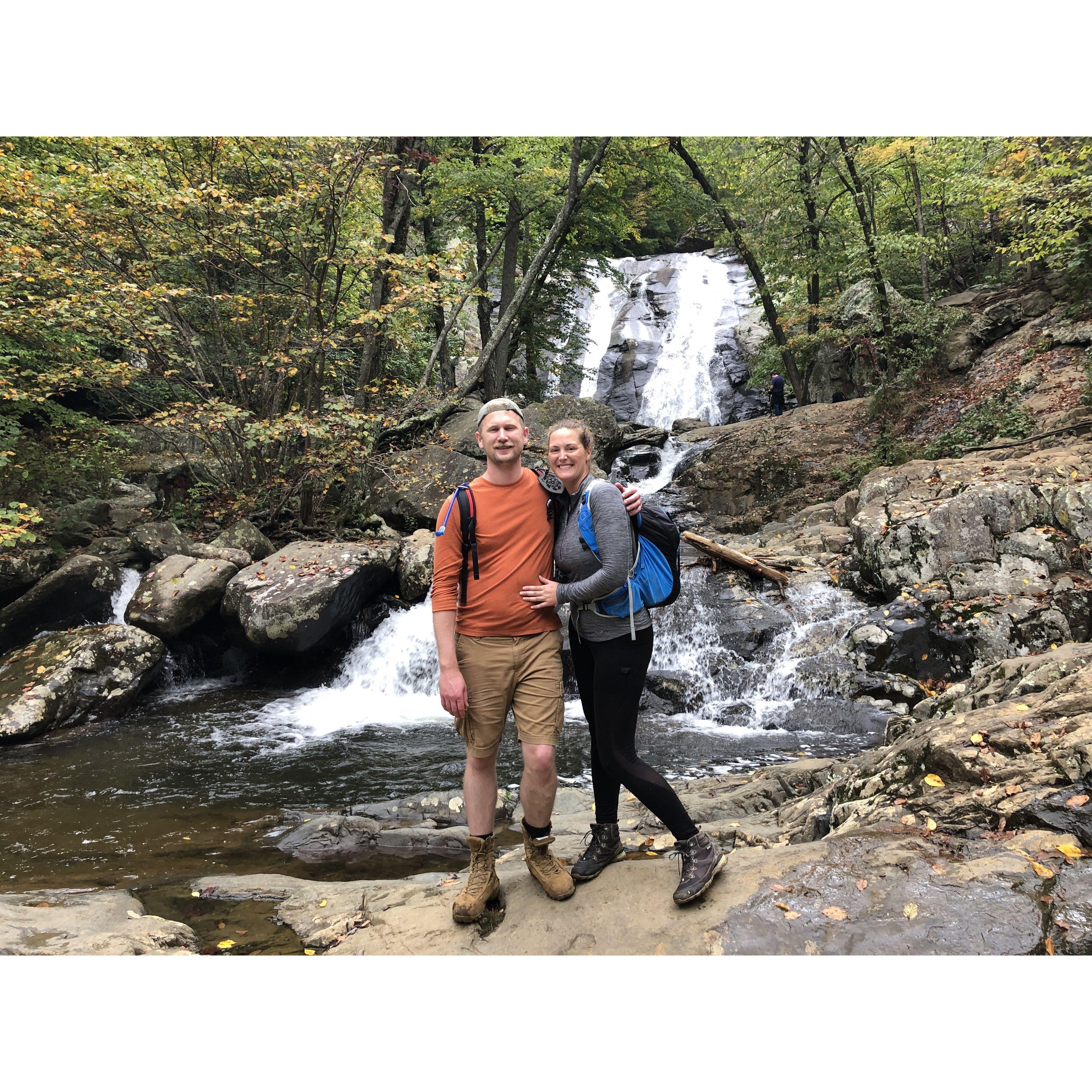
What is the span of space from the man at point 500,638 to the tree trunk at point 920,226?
44.8 feet

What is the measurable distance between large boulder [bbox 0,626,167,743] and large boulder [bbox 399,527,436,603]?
3.18 metres

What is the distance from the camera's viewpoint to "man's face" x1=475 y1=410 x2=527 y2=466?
2770 mm

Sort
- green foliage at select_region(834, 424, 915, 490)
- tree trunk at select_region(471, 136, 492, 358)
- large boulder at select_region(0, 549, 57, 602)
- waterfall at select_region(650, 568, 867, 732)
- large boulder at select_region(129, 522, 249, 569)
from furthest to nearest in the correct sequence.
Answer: tree trunk at select_region(471, 136, 492, 358)
green foliage at select_region(834, 424, 915, 490)
large boulder at select_region(129, 522, 249, 569)
large boulder at select_region(0, 549, 57, 602)
waterfall at select_region(650, 568, 867, 732)

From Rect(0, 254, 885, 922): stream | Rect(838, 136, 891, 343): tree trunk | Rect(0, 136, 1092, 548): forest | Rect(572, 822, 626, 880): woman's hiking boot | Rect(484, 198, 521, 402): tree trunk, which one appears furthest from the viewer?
Rect(484, 198, 521, 402): tree trunk

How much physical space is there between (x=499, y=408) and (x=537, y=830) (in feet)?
5.85

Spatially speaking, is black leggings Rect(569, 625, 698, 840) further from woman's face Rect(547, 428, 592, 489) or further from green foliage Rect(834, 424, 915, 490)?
green foliage Rect(834, 424, 915, 490)

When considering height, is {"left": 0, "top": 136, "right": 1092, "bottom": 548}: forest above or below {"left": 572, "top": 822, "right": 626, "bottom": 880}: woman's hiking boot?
above

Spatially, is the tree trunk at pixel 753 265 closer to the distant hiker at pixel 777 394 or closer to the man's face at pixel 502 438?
the distant hiker at pixel 777 394

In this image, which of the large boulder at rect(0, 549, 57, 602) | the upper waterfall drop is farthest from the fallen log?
the upper waterfall drop

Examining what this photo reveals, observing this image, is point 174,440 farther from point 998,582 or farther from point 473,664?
point 998,582

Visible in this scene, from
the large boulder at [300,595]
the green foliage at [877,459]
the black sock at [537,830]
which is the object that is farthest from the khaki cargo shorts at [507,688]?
the green foliage at [877,459]

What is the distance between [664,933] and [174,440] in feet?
35.0

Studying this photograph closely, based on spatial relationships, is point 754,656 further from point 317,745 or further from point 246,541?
point 246,541

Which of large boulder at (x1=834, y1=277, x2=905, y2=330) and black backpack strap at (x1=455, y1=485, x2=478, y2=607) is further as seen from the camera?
large boulder at (x1=834, y1=277, x2=905, y2=330)
